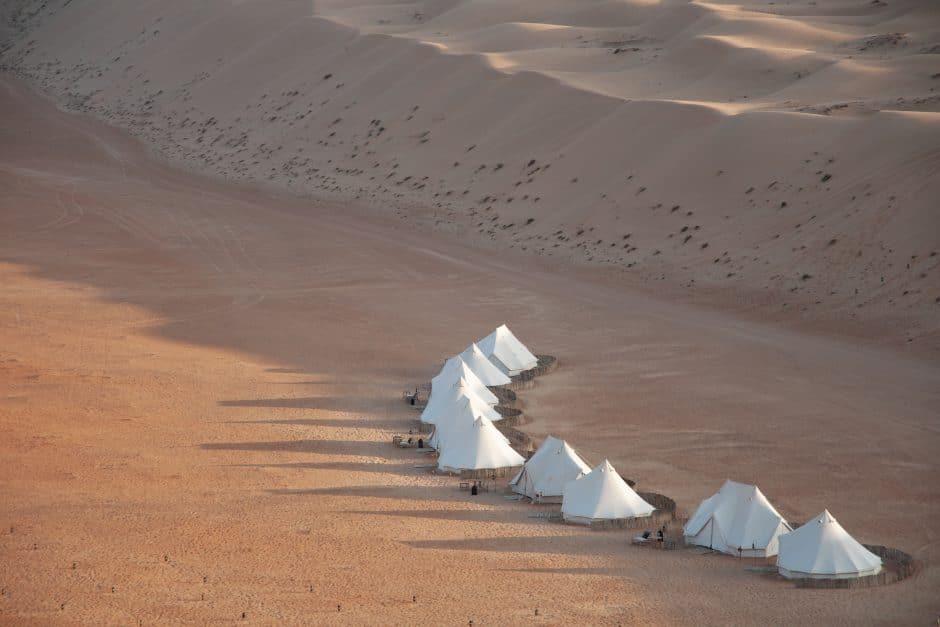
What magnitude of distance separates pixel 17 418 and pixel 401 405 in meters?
10.3

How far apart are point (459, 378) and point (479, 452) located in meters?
4.65

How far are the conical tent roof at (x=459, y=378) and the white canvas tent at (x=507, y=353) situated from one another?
2740 mm

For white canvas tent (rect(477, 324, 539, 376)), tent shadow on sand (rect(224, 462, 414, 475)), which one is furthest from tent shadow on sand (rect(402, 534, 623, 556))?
white canvas tent (rect(477, 324, 539, 376))

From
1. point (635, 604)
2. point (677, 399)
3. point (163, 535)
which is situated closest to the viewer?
point (635, 604)

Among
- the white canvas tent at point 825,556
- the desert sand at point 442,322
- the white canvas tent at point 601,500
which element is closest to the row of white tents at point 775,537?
the white canvas tent at point 825,556

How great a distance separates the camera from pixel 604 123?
63.6 metres

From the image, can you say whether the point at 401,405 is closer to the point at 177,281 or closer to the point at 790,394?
the point at 790,394

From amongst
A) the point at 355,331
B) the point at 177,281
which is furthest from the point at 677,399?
the point at 177,281

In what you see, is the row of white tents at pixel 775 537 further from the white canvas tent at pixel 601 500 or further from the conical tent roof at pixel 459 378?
the conical tent roof at pixel 459 378

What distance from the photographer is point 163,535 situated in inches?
1025

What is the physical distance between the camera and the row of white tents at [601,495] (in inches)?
970

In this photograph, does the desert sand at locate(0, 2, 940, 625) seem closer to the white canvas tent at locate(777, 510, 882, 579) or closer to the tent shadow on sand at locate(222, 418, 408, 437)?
the tent shadow on sand at locate(222, 418, 408, 437)

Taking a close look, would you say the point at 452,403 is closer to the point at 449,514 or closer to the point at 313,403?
the point at 313,403

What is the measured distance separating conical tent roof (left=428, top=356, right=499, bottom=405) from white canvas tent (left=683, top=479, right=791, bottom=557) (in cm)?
1054
